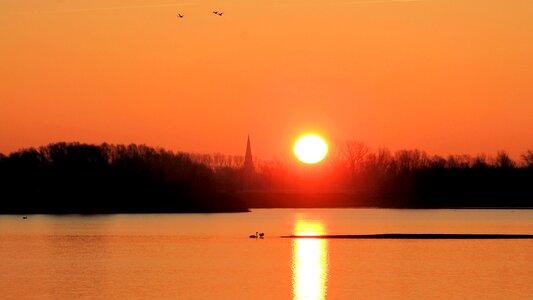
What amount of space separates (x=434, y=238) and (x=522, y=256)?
2471cm

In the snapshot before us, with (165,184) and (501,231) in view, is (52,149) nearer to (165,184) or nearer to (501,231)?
(165,184)

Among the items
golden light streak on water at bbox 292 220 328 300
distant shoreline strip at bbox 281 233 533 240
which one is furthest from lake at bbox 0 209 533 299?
distant shoreline strip at bbox 281 233 533 240

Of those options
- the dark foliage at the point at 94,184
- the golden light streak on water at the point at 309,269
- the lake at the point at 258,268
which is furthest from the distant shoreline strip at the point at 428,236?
the dark foliage at the point at 94,184

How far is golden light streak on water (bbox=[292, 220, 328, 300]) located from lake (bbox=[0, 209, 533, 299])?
64 millimetres

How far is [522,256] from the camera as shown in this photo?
76.9m

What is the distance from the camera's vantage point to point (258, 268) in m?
68.1

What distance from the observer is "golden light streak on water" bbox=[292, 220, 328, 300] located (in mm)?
53844

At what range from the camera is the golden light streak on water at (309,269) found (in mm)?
53844

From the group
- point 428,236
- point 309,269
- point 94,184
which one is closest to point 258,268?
point 309,269

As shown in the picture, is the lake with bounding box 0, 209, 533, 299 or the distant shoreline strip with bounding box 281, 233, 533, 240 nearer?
the lake with bounding box 0, 209, 533, 299

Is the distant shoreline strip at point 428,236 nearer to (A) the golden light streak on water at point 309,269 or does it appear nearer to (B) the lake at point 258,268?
(B) the lake at point 258,268

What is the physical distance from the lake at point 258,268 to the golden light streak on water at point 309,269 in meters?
0.06

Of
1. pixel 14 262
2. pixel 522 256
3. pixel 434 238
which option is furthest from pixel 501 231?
pixel 14 262

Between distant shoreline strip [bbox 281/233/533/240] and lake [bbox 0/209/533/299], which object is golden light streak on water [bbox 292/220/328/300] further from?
distant shoreline strip [bbox 281/233/533/240]
